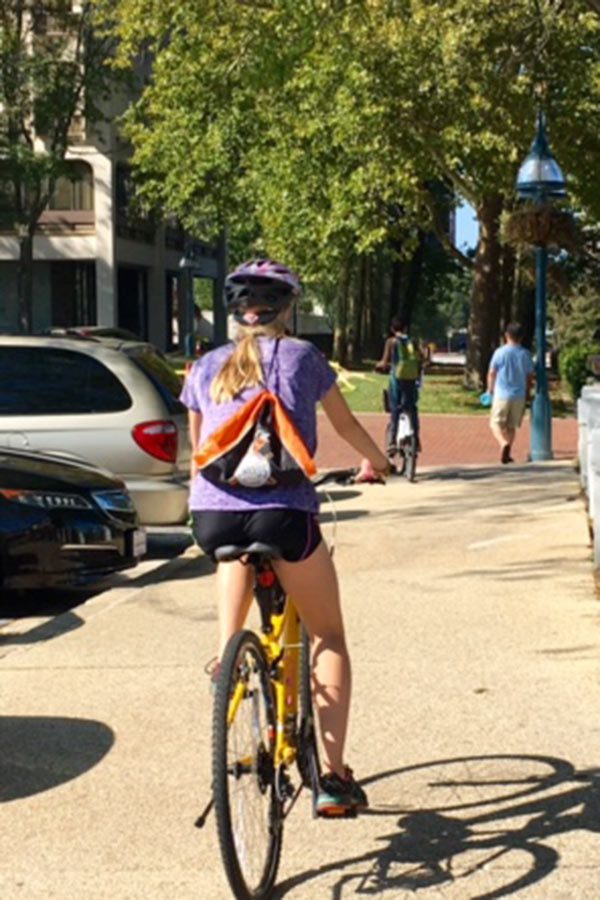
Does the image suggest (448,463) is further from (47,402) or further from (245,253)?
(245,253)

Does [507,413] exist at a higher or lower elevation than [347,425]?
lower

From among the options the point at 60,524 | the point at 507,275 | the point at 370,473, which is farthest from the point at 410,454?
the point at 507,275

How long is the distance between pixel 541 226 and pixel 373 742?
14272 millimetres

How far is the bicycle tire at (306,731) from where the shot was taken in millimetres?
4578

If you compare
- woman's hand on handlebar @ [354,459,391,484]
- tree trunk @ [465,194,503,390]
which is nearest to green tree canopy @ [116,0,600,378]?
tree trunk @ [465,194,503,390]

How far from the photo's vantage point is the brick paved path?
813 inches

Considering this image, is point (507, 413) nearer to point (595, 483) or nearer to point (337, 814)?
point (595, 483)

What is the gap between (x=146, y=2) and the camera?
24828 millimetres

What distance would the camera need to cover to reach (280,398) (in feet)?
14.3

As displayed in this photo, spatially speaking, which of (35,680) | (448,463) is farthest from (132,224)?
(35,680)

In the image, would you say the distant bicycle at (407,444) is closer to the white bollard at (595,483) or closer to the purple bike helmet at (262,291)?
the white bollard at (595,483)

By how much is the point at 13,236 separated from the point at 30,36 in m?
12.3

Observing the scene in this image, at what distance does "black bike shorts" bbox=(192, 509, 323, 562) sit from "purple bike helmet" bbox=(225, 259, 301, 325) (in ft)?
1.93

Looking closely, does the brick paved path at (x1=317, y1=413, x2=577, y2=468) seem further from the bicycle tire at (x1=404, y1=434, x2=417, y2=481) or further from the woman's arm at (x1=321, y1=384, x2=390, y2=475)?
the woman's arm at (x1=321, y1=384, x2=390, y2=475)
